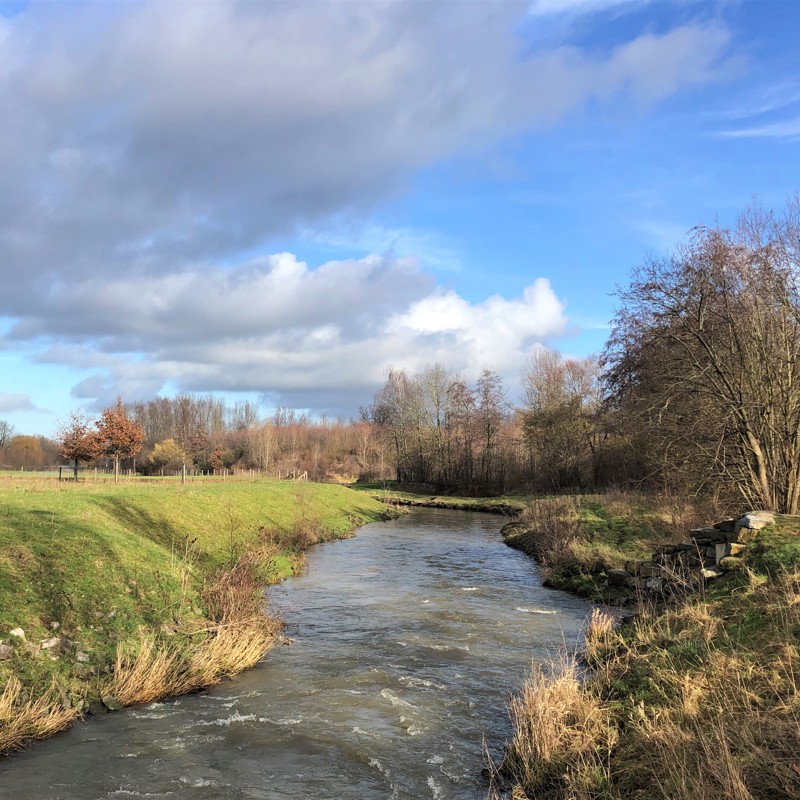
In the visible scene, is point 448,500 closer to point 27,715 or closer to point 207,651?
point 207,651

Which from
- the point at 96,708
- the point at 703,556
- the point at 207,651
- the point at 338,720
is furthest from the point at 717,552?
the point at 96,708

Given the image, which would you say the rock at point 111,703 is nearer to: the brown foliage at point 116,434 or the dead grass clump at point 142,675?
the dead grass clump at point 142,675

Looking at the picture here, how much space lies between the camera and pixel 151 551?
47.7 ft

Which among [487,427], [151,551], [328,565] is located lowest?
[328,565]

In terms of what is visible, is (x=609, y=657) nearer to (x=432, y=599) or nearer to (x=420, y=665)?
(x=420, y=665)

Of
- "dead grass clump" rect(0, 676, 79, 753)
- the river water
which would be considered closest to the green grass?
"dead grass clump" rect(0, 676, 79, 753)

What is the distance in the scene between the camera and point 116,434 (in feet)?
148

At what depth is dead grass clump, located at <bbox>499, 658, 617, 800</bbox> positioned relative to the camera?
650 cm

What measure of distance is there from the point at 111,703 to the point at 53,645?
1.43m

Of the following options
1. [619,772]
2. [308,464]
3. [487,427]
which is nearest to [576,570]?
[619,772]

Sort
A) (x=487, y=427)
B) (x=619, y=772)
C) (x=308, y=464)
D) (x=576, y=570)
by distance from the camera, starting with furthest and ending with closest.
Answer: (x=308, y=464) → (x=487, y=427) → (x=576, y=570) → (x=619, y=772)

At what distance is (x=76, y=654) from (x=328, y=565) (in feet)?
46.6

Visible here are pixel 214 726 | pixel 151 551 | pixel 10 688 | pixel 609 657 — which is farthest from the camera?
pixel 151 551

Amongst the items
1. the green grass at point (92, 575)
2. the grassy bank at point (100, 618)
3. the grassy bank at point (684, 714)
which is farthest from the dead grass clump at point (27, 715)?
the grassy bank at point (684, 714)
